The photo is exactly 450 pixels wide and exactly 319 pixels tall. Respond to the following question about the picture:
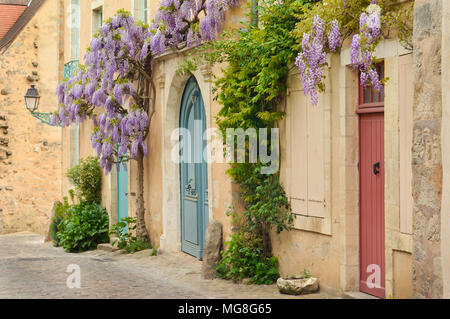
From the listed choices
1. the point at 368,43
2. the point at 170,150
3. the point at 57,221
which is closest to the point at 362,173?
the point at 368,43

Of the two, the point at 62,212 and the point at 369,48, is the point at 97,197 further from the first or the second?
the point at 369,48

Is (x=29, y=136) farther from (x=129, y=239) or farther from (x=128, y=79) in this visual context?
(x=129, y=239)

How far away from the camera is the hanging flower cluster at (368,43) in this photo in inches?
235

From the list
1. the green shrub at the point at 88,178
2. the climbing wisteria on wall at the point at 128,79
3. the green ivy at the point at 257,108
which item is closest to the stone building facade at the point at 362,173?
the green ivy at the point at 257,108

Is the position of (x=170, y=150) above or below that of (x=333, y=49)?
below

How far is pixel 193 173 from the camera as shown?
10.1 metres

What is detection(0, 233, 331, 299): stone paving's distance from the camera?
7.41m

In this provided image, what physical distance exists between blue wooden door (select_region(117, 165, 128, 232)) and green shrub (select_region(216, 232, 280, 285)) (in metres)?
4.84

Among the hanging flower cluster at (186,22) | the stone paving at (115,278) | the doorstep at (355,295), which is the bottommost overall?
the stone paving at (115,278)

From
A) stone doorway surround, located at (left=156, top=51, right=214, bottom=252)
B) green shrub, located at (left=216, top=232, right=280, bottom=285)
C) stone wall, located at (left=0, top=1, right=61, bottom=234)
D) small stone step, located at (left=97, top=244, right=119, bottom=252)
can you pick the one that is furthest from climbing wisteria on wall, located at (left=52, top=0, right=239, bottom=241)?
stone wall, located at (left=0, top=1, right=61, bottom=234)

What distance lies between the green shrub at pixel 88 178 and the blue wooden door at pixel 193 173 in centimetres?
351

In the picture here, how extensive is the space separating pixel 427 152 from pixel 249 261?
3.59 metres

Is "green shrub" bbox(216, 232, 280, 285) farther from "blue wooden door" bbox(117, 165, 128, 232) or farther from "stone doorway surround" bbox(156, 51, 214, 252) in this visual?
"blue wooden door" bbox(117, 165, 128, 232)

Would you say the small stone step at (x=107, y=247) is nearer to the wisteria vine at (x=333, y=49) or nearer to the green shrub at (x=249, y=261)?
the green shrub at (x=249, y=261)
